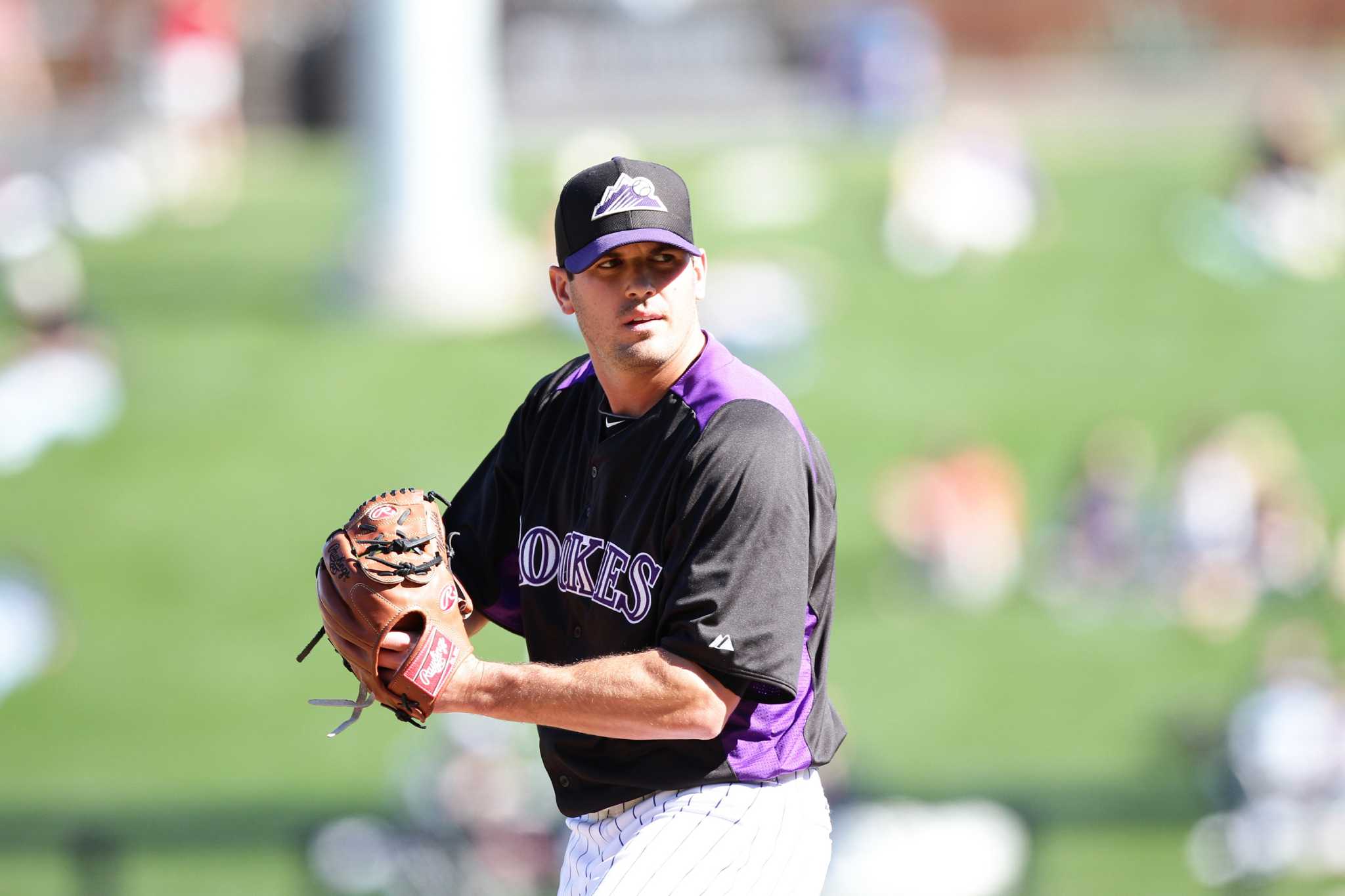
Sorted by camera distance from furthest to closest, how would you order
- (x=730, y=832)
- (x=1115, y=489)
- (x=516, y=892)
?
(x=1115, y=489)
(x=516, y=892)
(x=730, y=832)

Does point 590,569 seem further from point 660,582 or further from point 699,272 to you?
point 699,272

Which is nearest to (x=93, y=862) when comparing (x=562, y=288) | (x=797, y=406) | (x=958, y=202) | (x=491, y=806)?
(x=491, y=806)

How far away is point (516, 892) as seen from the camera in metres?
7.82

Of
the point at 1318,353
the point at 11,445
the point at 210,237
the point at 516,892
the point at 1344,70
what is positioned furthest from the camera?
the point at 1344,70

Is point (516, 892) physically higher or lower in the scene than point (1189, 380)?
lower

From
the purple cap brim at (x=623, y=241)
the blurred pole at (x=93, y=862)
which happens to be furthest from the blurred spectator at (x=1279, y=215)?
the purple cap brim at (x=623, y=241)

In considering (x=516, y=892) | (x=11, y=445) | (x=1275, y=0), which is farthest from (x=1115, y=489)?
(x=1275, y=0)

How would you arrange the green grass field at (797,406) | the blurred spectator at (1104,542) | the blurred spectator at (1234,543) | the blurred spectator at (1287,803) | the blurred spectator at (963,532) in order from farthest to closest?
the blurred spectator at (963,532) → the blurred spectator at (1104,542) → the blurred spectator at (1234,543) → the green grass field at (797,406) → the blurred spectator at (1287,803)

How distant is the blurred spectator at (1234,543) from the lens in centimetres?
1012

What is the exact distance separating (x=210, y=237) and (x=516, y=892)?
9.41 metres

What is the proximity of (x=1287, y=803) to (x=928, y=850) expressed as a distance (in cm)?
198

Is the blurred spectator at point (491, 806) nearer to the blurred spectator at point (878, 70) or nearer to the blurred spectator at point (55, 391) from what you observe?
the blurred spectator at point (55, 391)

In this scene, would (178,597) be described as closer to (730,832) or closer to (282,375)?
(282,375)

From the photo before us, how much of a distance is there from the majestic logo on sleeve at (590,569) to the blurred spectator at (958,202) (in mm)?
11671
